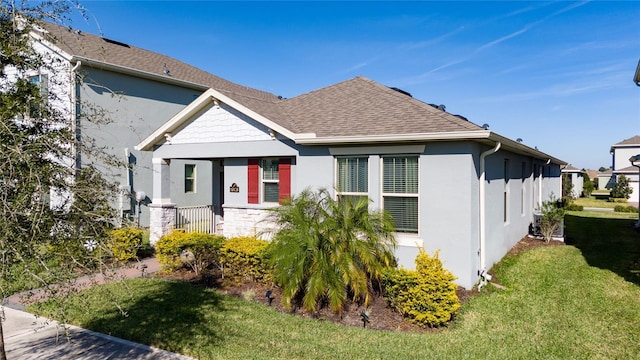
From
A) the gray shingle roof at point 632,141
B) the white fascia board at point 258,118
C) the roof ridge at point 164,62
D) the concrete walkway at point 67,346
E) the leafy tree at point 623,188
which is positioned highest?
the roof ridge at point 164,62

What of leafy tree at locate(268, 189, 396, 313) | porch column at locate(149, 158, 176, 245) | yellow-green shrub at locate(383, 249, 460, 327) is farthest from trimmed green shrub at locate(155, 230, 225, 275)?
yellow-green shrub at locate(383, 249, 460, 327)

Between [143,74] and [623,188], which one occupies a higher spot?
[143,74]

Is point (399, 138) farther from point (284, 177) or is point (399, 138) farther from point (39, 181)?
point (39, 181)

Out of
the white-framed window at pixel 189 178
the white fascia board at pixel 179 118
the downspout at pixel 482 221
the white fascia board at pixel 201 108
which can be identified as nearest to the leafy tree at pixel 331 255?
the downspout at pixel 482 221

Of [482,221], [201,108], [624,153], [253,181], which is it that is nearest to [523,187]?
[482,221]

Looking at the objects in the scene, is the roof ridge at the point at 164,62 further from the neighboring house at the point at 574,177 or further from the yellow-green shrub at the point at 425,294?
the neighboring house at the point at 574,177

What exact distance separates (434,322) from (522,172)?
31.1ft

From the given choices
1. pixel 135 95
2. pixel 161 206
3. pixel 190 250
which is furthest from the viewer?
pixel 135 95

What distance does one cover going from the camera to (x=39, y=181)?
3.09 metres

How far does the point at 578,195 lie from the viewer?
133 ft

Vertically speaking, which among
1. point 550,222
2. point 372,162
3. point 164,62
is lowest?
point 550,222

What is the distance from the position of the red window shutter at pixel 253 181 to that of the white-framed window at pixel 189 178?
7.95 m

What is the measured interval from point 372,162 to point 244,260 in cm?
380

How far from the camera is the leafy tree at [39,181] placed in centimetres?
316
